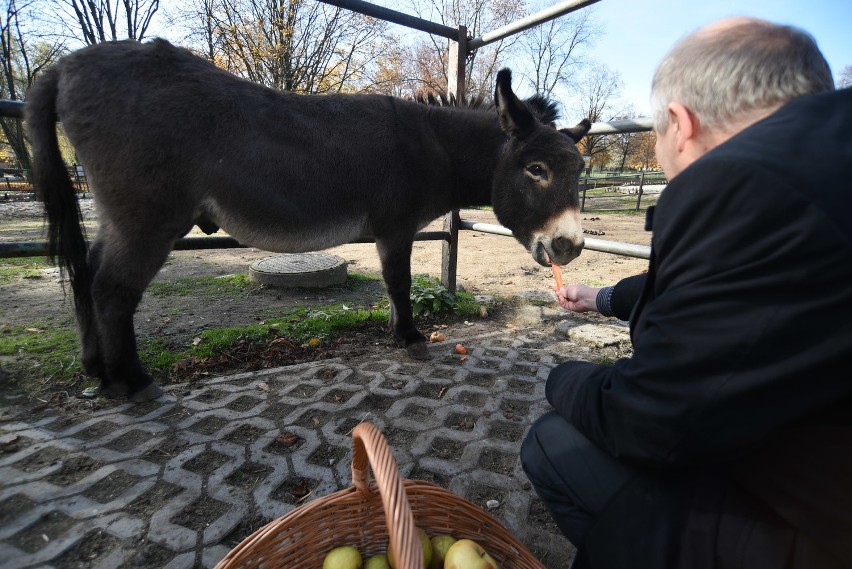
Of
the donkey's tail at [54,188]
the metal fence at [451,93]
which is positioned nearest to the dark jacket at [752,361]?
the metal fence at [451,93]

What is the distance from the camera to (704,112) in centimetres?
105

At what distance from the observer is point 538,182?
3080mm

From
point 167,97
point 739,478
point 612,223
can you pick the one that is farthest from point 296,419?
point 612,223

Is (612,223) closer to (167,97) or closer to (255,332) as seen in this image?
(255,332)

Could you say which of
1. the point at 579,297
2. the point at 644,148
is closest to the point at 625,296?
the point at 579,297

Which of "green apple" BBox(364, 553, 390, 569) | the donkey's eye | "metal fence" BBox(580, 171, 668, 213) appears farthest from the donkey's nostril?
"metal fence" BBox(580, 171, 668, 213)

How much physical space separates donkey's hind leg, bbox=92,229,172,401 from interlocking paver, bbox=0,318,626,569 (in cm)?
16

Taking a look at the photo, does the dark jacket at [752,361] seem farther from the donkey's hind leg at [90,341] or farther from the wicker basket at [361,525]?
the donkey's hind leg at [90,341]

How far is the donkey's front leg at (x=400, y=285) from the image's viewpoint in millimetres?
3184

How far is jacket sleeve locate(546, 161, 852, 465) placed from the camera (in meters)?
0.79

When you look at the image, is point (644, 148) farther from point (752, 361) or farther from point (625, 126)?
point (752, 361)

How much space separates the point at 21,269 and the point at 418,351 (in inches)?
258

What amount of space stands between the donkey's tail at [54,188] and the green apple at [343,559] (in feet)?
7.65

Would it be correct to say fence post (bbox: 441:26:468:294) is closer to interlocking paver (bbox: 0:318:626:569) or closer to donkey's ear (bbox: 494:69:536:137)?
donkey's ear (bbox: 494:69:536:137)
